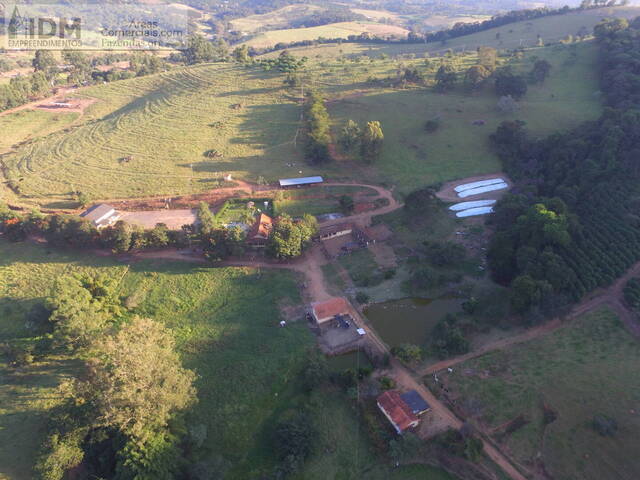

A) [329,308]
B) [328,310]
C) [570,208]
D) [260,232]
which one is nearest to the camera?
[328,310]

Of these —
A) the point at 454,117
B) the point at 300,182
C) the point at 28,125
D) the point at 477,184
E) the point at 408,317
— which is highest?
the point at 454,117

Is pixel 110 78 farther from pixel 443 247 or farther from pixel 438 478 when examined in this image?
pixel 438 478

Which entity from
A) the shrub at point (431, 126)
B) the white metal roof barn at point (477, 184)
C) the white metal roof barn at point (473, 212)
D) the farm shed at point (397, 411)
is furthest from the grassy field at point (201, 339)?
→ the shrub at point (431, 126)

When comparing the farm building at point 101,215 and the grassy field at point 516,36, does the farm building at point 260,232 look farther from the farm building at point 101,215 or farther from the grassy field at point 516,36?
the grassy field at point 516,36

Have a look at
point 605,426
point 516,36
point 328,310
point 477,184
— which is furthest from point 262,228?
point 516,36

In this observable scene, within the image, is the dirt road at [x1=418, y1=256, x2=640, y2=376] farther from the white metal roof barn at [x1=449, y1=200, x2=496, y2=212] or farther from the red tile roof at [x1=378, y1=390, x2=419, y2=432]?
the white metal roof barn at [x1=449, y1=200, x2=496, y2=212]

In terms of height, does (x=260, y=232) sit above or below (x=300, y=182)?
below

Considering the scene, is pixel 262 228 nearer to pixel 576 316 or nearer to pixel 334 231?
pixel 334 231
